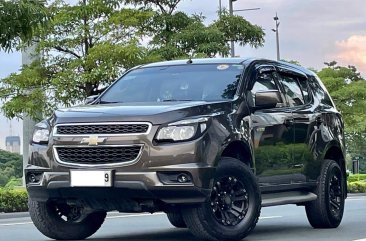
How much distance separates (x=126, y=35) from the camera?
997 inches

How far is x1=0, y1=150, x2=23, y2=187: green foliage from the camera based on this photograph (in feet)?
123

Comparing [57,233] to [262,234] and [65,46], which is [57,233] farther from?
[65,46]

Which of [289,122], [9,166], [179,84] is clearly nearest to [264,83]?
[289,122]

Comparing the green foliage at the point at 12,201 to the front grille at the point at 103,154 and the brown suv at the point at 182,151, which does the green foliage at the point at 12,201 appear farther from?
the front grille at the point at 103,154

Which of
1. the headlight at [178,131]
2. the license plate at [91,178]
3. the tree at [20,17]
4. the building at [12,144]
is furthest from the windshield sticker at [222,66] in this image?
the building at [12,144]

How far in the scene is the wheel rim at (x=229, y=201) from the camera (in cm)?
832

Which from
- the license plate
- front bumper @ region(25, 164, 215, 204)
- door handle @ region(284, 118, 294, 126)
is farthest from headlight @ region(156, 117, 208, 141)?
door handle @ region(284, 118, 294, 126)

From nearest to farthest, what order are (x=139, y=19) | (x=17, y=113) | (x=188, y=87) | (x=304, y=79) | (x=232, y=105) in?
(x=232, y=105) < (x=188, y=87) < (x=304, y=79) < (x=17, y=113) < (x=139, y=19)

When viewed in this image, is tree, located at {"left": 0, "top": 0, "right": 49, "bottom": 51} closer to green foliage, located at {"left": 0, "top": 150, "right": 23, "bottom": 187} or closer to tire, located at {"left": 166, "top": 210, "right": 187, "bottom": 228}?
tire, located at {"left": 166, "top": 210, "right": 187, "bottom": 228}

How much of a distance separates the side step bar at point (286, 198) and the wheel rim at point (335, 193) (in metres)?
0.38

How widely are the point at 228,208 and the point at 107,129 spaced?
1.29 meters

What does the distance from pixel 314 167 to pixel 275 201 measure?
100 centimetres

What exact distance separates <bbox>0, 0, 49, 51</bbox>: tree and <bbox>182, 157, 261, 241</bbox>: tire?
6519mm

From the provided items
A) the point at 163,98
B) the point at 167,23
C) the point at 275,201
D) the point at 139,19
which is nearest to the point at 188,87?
the point at 163,98
